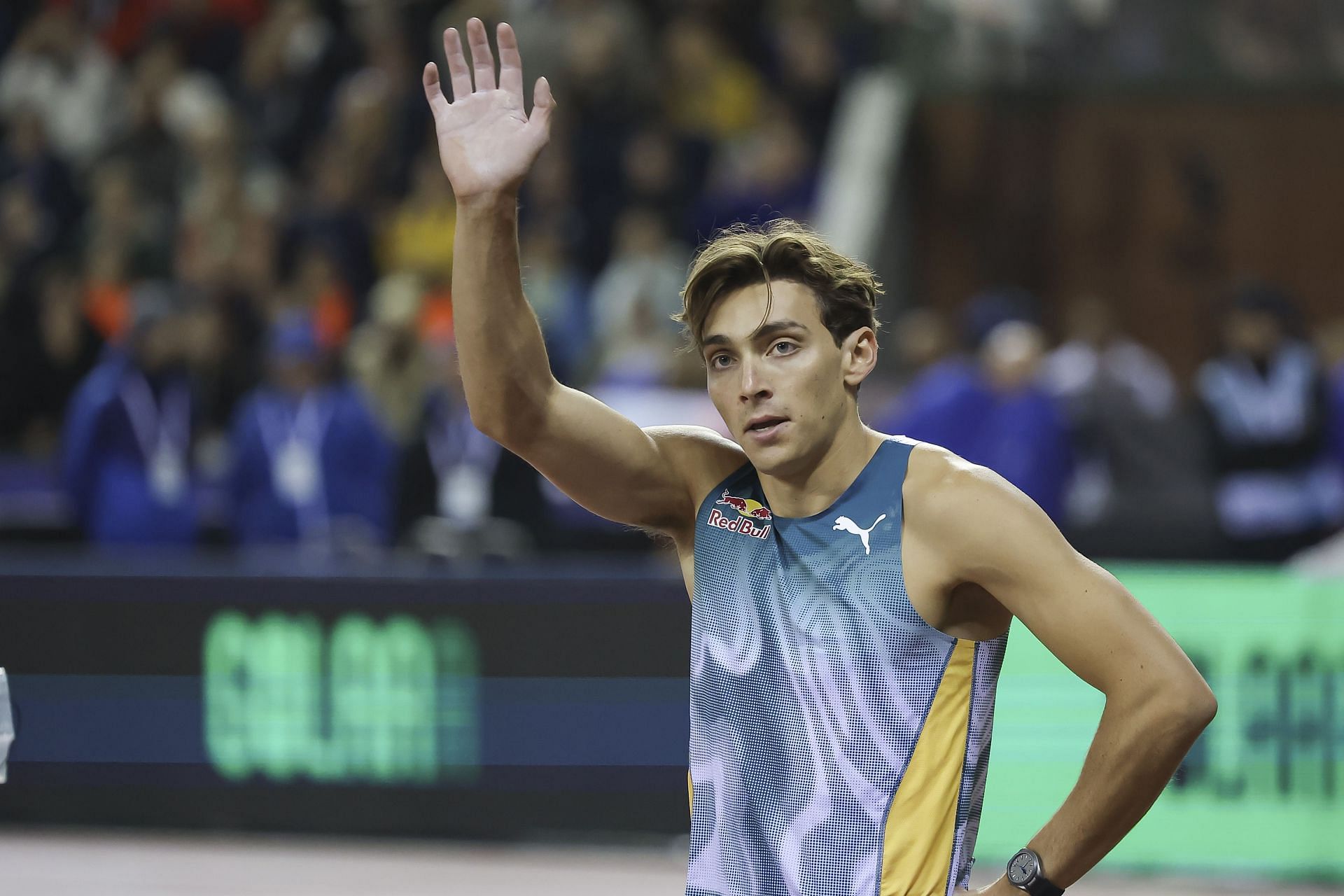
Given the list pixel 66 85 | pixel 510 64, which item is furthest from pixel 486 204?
pixel 66 85

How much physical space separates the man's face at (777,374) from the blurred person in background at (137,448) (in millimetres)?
7228

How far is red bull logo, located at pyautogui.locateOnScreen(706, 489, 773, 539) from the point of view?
128 inches

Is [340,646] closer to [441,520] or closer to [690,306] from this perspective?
[441,520]

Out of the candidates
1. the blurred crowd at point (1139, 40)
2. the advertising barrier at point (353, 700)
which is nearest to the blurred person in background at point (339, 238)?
the advertising barrier at point (353, 700)

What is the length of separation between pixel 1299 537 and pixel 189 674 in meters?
5.46

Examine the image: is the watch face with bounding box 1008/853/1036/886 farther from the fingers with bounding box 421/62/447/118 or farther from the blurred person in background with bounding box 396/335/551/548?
the blurred person in background with bounding box 396/335/551/548

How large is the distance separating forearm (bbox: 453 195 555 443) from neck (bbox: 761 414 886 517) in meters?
0.49

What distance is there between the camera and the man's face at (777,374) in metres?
3.13

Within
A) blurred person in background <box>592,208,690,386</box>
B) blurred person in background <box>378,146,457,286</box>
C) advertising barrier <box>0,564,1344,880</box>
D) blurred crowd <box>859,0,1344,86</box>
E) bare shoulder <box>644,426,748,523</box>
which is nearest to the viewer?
bare shoulder <box>644,426,748,523</box>

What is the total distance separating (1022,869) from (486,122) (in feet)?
4.96

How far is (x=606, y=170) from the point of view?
42.6 feet

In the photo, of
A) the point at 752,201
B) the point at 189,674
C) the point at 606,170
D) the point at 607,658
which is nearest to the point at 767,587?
the point at 607,658

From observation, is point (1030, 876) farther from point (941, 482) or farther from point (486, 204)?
point (486, 204)

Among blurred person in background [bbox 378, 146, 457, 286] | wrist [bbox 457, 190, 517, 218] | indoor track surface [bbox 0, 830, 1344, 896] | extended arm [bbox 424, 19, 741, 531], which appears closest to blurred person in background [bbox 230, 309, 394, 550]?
indoor track surface [bbox 0, 830, 1344, 896]
